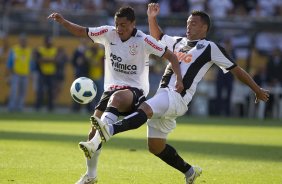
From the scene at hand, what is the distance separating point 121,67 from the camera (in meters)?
9.50

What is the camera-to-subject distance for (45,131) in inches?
722

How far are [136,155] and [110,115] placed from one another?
4.47 meters

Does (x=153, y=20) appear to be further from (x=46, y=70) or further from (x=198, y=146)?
(x=46, y=70)

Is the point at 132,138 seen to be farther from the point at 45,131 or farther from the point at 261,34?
the point at 261,34

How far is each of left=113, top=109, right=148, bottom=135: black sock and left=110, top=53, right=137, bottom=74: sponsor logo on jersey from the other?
76 centimetres

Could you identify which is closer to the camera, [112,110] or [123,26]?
[112,110]

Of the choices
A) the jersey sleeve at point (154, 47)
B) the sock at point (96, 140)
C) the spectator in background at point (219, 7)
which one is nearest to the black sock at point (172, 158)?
the jersey sleeve at point (154, 47)

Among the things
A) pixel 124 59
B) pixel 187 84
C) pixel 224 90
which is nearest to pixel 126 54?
pixel 124 59

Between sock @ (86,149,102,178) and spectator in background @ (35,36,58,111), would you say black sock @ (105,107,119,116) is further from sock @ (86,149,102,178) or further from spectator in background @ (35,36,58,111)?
spectator in background @ (35,36,58,111)

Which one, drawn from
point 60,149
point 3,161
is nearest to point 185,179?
point 3,161

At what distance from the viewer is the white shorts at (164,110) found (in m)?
9.13

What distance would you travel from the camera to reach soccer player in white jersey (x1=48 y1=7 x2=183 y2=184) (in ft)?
30.3

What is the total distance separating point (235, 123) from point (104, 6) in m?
9.01

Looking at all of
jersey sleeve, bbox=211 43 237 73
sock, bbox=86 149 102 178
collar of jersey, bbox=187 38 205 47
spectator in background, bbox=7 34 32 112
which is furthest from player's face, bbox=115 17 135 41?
spectator in background, bbox=7 34 32 112
